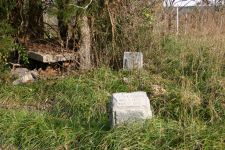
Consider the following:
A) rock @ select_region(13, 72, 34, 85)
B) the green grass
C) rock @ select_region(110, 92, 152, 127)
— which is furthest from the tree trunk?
rock @ select_region(110, 92, 152, 127)

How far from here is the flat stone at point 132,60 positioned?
6672 mm

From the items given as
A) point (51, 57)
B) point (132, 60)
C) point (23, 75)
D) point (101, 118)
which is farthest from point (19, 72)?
point (101, 118)

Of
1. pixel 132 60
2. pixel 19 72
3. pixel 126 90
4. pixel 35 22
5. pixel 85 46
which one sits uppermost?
pixel 35 22

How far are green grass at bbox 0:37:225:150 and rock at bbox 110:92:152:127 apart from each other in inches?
3.4

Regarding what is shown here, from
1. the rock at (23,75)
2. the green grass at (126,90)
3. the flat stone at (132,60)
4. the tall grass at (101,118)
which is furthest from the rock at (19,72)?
the flat stone at (132,60)

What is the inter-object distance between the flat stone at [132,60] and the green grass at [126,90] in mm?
183

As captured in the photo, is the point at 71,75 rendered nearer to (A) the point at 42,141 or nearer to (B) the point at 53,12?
(B) the point at 53,12

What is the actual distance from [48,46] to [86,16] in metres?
1.16

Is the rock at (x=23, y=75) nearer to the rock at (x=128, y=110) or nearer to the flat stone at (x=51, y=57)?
the flat stone at (x=51, y=57)

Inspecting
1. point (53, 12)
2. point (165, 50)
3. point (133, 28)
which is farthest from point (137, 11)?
point (53, 12)

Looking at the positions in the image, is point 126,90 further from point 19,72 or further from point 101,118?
point 19,72

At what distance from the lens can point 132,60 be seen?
667 cm

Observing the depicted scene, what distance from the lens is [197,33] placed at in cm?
725

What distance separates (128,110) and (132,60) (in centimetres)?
266
